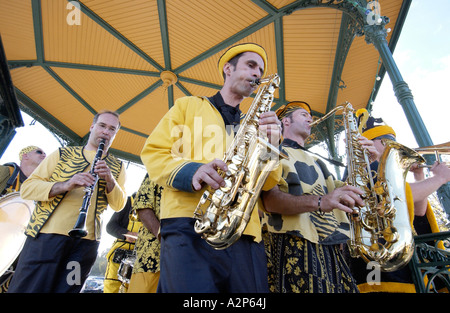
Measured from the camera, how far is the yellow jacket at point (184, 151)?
1.18 metres

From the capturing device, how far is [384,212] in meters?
1.89

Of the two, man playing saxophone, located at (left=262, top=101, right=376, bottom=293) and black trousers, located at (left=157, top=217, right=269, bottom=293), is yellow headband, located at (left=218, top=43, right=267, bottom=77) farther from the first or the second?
black trousers, located at (left=157, top=217, right=269, bottom=293)

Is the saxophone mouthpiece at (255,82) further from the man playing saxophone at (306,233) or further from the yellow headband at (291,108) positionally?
the yellow headband at (291,108)

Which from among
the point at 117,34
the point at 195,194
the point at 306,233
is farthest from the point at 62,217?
the point at 117,34

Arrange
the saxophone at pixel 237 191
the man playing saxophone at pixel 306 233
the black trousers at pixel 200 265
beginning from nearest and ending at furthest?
1. the black trousers at pixel 200 265
2. the saxophone at pixel 237 191
3. the man playing saxophone at pixel 306 233

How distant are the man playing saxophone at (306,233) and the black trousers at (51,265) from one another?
5.04 feet

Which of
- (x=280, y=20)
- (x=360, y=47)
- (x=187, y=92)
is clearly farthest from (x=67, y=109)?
(x=360, y=47)

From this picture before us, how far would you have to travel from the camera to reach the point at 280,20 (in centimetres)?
539

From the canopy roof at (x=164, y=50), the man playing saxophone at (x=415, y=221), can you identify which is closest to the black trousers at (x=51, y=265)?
the man playing saxophone at (x=415, y=221)
